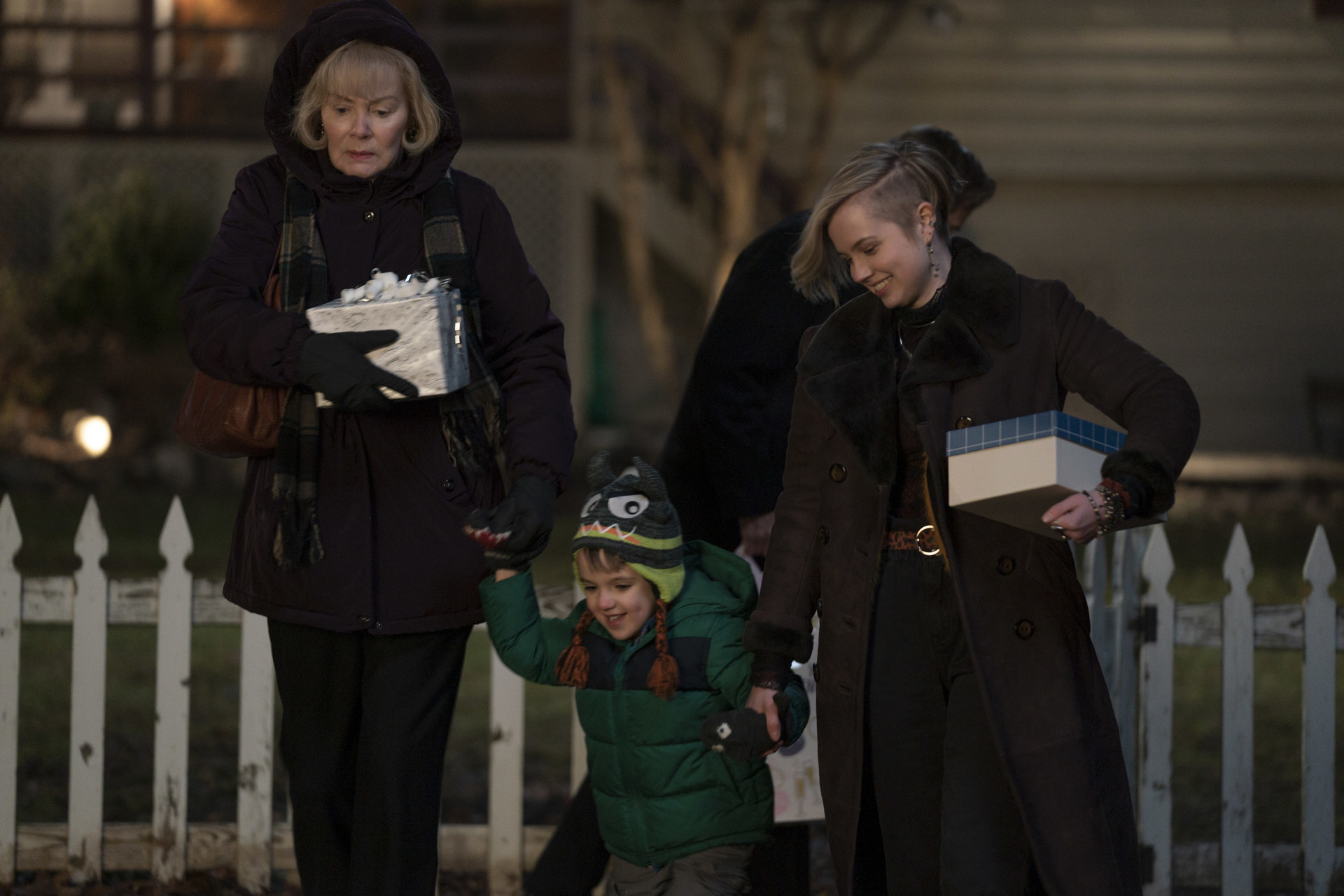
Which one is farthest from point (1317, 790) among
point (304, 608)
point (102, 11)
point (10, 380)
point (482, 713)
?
point (102, 11)

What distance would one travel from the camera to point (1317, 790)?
4156 millimetres

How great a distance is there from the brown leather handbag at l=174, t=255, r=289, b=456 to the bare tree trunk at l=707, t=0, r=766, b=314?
470 inches

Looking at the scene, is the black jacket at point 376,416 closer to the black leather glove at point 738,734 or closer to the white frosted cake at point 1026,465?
the black leather glove at point 738,734

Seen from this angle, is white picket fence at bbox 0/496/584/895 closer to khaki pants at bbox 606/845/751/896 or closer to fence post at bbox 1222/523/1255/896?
khaki pants at bbox 606/845/751/896

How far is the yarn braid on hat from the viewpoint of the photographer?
3193mm

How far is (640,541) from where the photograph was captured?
10.5 ft

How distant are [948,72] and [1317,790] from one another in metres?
13.4

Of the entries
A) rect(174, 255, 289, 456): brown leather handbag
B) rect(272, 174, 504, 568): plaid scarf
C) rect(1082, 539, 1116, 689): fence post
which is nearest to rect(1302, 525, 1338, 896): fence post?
rect(1082, 539, 1116, 689): fence post

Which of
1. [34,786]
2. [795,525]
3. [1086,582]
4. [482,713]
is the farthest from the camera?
[482,713]

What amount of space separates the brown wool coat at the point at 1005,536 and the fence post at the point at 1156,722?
4.69 feet

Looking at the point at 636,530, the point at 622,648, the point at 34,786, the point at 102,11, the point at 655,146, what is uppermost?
the point at 102,11

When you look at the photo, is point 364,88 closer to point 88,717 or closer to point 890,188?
point 890,188

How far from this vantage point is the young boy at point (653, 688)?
3.19 m

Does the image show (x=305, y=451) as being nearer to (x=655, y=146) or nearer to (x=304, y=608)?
(x=304, y=608)
